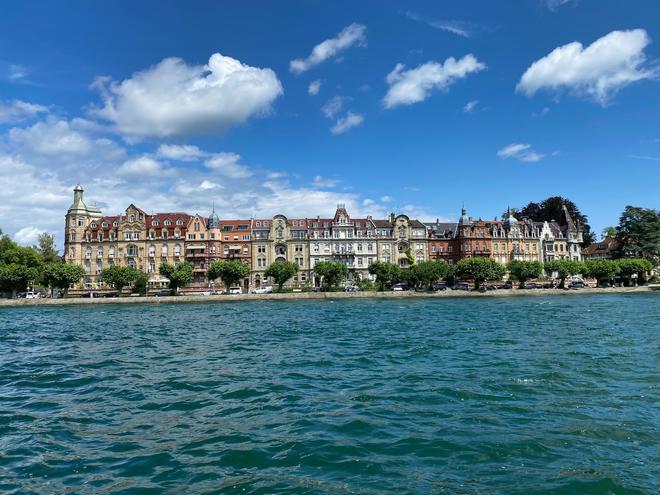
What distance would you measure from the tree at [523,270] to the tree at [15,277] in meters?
83.5

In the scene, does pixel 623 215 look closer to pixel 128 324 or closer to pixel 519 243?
pixel 519 243

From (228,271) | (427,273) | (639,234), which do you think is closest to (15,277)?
(228,271)

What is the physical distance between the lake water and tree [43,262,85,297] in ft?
194

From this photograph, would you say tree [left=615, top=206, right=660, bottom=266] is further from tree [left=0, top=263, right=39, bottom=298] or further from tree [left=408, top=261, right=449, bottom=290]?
tree [left=0, top=263, right=39, bottom=298]

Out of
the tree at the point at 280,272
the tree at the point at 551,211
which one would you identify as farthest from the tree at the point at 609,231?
the tree at the point at 280,272

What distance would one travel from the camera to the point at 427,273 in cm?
8119

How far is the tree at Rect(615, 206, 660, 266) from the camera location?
9894 cm

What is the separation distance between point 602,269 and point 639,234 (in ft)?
71.1

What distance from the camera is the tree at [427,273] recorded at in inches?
3201

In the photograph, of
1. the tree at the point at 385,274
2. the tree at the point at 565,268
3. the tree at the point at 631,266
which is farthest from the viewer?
the tree at the point at 631,266

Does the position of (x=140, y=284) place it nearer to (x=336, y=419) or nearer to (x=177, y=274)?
(x=177, y=274)

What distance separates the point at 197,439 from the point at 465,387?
8588 mm

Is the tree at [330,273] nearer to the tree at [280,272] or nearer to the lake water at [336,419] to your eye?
the tree at [280,272]

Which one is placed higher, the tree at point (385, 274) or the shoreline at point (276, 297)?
the tree at point (385, 274)
